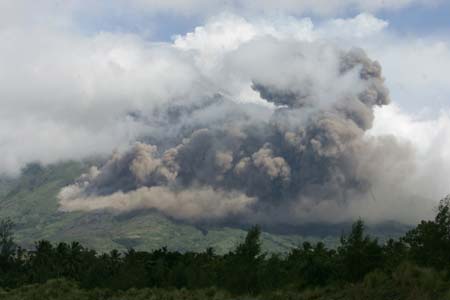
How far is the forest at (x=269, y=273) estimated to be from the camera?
92.2 ft

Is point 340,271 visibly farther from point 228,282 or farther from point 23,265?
point 23,265

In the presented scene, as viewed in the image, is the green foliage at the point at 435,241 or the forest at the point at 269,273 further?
the green foliage at the point at 435,241

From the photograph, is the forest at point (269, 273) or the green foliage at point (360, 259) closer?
the forest at point (269, 273)

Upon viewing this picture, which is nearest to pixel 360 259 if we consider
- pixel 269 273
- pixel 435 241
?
pixel 435 241

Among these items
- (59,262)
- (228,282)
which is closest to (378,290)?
(228,282)

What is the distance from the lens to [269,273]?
2362 inches

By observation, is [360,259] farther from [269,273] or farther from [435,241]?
[269,273]

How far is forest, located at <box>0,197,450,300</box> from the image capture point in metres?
28.1

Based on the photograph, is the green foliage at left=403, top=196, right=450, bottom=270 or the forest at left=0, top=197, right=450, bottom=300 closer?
the forest at left=0, top=197, right=450, bottom=300

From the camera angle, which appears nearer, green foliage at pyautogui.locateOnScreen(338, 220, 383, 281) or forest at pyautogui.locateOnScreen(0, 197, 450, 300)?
forest at pyautogui.locateOnScreen(0, 197, 450, 300)

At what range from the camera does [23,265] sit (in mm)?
130000

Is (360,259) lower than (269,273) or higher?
higher

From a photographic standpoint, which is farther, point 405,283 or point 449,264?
point 449,264

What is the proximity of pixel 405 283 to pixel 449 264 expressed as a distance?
11431 millimetres
